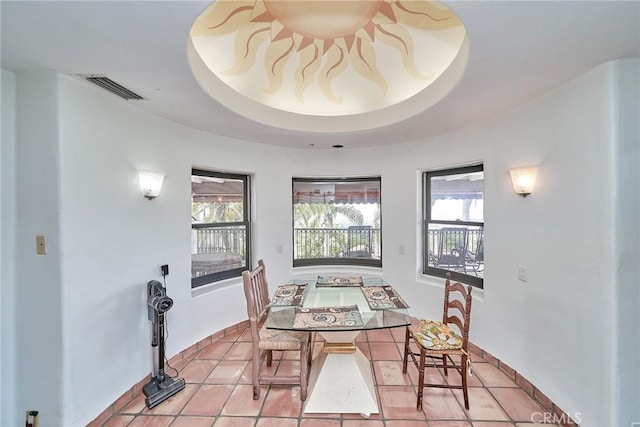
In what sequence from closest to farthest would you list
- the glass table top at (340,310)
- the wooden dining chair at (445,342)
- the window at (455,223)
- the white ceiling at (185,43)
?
the white ceiling at (185,43), the glass table top at (340,310), the wooden dining chair at (445,342), the window at (455,223)

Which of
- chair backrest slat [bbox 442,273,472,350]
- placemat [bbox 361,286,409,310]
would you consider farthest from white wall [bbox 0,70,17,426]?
chair backrest slat [bbox 442,273,472,350]

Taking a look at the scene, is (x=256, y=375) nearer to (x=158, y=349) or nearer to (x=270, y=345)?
(x=270, y=345)

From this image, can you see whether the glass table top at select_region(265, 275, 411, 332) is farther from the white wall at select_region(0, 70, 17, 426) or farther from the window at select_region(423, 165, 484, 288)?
the white wall at select_region(0, 70, 17, 426)

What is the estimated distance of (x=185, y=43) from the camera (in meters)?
1.42

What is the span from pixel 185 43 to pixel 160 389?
8.25 feet

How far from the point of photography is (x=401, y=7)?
1.73 meters

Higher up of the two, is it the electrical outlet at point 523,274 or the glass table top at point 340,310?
the electrical outlet at point 523,274

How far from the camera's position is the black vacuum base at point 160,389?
2062 millimetres

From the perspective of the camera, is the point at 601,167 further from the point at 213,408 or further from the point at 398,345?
the point at 213,408

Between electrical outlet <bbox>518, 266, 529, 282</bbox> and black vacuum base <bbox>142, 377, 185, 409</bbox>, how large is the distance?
9.91 ft

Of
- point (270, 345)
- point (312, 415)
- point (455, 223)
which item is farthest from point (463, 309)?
point (270, 345)

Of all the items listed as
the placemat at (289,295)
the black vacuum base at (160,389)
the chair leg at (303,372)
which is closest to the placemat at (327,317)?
the placemat at (289,295)

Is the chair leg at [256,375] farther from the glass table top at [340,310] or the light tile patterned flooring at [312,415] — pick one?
the glass table top at [340,310]

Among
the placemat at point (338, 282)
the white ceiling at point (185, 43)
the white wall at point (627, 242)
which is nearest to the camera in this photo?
the white ceiling at point (185, 43)
